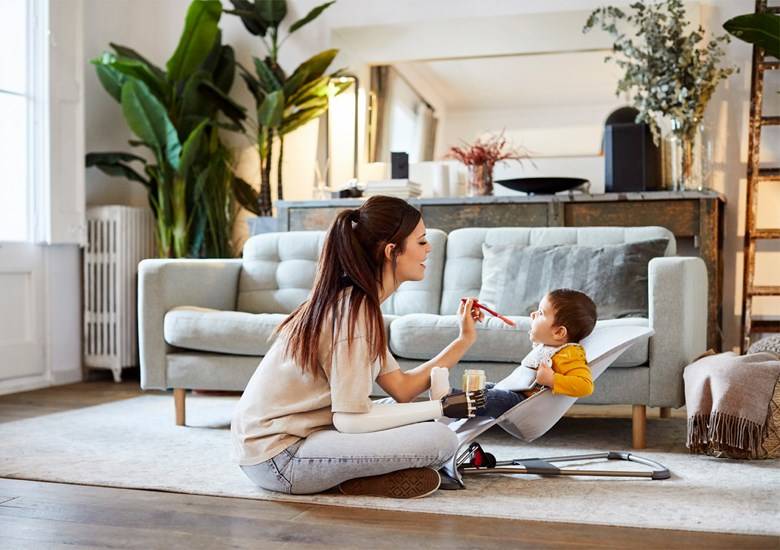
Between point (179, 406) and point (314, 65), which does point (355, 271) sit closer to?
point (179, 406)

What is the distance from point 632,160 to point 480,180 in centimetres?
74

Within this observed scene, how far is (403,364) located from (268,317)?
53cm

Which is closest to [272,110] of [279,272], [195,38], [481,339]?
[195,38]

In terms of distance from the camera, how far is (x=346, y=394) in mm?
2254

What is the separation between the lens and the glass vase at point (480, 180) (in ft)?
15.5

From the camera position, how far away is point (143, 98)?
489 centimetres

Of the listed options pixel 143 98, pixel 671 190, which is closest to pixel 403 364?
pixel 671 190

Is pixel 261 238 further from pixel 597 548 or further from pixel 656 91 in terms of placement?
pixel 597 548

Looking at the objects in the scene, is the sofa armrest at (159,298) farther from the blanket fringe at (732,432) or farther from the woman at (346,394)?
the blanket fringe at (732,432)

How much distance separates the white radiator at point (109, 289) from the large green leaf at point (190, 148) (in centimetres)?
47

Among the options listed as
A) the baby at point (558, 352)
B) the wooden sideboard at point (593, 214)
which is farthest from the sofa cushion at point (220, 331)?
the wooden sideboard at point (593, 214)

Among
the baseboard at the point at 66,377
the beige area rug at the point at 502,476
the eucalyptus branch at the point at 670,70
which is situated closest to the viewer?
the beige area rug at the point at 502,476

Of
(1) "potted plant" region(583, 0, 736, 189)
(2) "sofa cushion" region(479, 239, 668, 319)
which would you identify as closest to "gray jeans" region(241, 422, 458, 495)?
(2) "sofa cushion" region(479, 239, 668, 319)

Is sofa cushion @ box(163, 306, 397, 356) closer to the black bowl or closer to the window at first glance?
the black bowl
